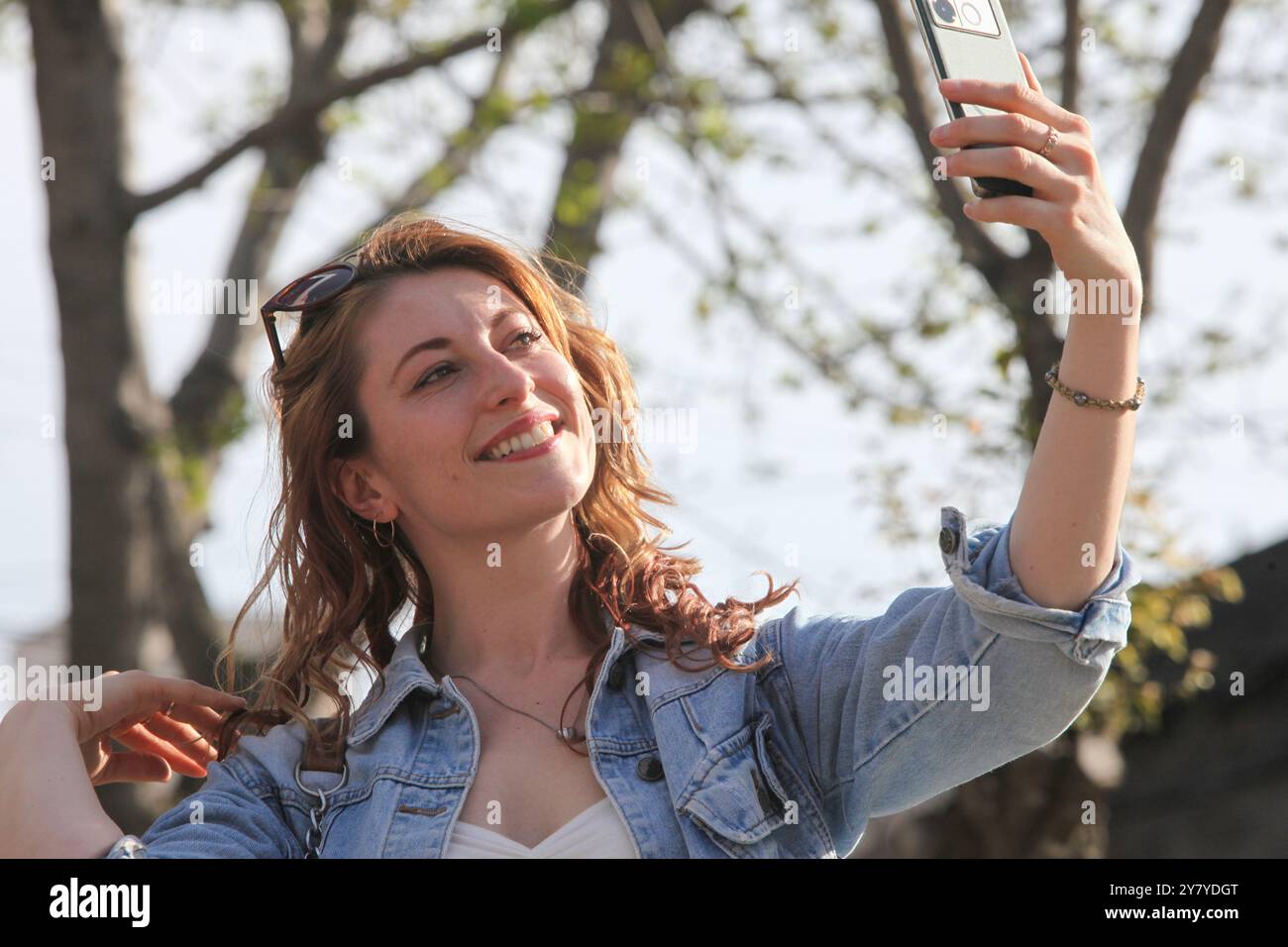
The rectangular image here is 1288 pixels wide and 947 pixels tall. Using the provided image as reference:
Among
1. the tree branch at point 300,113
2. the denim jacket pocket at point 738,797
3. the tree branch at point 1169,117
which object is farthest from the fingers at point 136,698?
the tree branch at point 300,113

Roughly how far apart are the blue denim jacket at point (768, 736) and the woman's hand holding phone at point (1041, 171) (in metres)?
0.38

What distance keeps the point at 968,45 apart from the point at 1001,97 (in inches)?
6.4

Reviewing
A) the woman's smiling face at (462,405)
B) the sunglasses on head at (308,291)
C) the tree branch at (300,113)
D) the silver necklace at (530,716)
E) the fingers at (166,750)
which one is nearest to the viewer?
the silver necklace at (530,716)

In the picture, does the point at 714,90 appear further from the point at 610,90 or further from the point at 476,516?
the point at 476,516

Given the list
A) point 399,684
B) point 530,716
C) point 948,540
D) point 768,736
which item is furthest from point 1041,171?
point 399,684

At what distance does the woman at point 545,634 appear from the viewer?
77.0 inches

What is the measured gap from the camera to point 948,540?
6.79ft

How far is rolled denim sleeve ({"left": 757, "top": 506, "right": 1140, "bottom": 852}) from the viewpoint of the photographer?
77.4 inches

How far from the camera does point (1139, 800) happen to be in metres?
10.5

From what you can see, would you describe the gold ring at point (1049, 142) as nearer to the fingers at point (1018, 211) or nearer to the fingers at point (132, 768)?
the fingers at point (1018, 211)

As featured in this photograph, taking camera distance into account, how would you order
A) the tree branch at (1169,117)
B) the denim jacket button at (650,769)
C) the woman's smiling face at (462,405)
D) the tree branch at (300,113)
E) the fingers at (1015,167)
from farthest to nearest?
1. the tree branch at (300,113)
2. the tree branch at (1169,117)
3. the woman's smiling face at (462,405)
4. the denim jacket button at (650,769)
5. the fingers at (1015,167)

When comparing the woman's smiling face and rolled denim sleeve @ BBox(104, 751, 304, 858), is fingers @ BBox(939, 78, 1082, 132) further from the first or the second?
rolled denim sleeve @ BBox(104, 751, 304, 858)

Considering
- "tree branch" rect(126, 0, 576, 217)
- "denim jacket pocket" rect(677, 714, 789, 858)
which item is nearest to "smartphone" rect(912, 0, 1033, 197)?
"denim jacket pocket" rect(677, 714, 789, 858)
